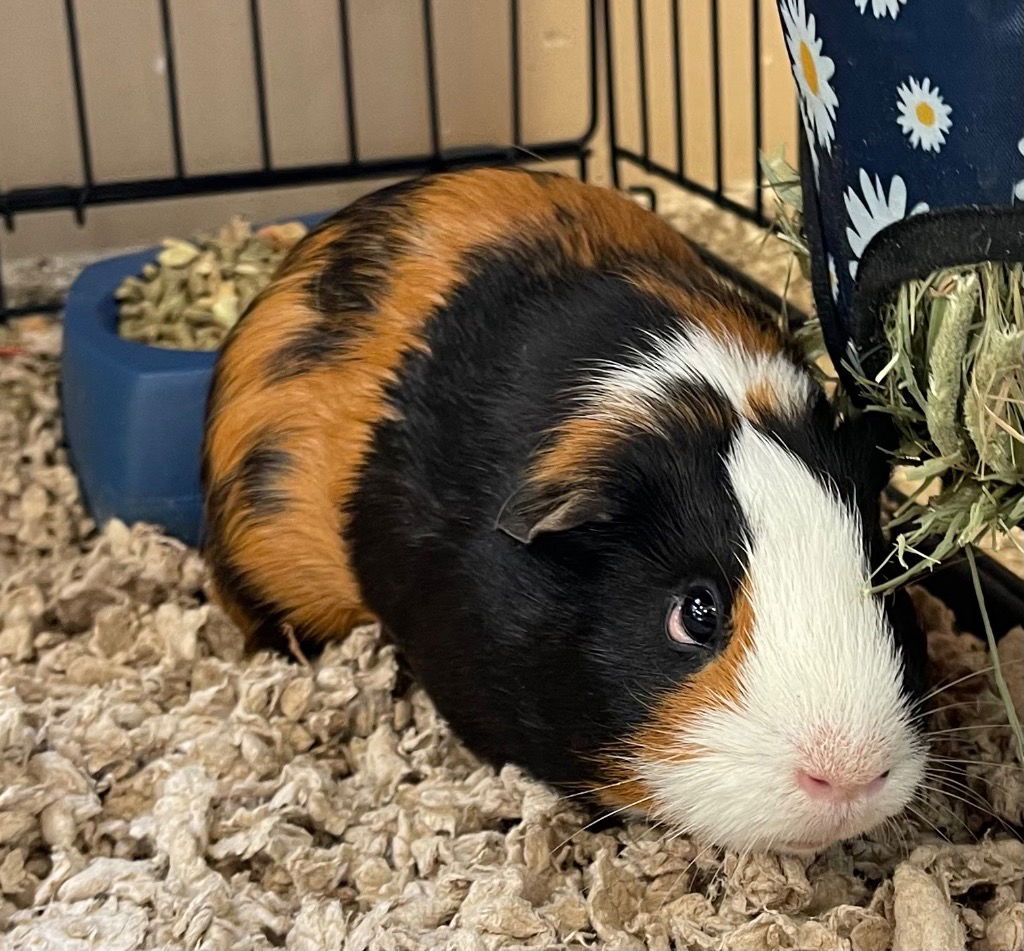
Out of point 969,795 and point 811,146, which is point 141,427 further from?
point 969,795

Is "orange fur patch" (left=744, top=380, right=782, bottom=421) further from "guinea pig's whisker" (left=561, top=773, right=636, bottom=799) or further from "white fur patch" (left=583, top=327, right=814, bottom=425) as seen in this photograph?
"guinea pig's whisker" (left=561, top=773, right=636, bottom=799)

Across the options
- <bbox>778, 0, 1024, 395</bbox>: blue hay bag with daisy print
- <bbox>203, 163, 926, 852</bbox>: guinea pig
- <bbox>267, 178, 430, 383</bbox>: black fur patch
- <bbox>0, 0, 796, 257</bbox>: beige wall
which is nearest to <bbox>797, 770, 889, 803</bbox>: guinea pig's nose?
<bbox>203, 163, 926, 852</bbox>: guinea pig

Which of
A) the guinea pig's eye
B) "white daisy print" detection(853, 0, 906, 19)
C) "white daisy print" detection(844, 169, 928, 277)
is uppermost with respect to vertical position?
"white daisy print" detection(853, 0, 906, 19)

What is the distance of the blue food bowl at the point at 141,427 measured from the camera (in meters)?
1.82

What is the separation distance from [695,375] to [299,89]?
1.72 meters

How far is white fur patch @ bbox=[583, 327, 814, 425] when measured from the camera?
49.2 inches

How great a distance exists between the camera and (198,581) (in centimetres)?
177

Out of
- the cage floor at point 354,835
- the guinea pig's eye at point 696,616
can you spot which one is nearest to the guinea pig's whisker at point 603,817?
the cage floor at point 354,835

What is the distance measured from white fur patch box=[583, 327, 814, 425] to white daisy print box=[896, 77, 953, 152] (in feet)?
0.84

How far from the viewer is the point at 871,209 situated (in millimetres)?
1166

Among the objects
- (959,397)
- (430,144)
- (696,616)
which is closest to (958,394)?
(959,397)

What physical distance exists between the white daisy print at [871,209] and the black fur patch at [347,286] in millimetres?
497

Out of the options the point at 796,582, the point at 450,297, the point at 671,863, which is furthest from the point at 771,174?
the point at 671,863

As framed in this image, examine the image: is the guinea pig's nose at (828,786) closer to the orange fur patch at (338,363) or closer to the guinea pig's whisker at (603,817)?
the guinea pig's whisker at (603,817)
